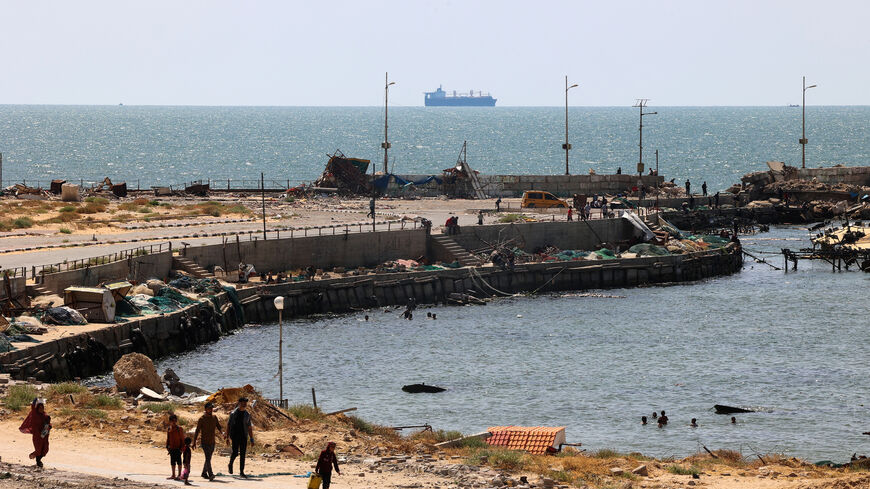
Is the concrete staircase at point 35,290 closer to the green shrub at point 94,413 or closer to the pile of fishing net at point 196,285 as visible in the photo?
the pile of fishing net at point 196,285

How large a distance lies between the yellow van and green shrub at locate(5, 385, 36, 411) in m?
53.9

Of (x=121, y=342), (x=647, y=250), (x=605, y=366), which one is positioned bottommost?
(x=605, y=366)

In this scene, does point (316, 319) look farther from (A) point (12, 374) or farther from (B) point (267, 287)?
(A) point (12, 374)

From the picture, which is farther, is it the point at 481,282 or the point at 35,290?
the point at 481,282

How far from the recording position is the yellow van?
280ft

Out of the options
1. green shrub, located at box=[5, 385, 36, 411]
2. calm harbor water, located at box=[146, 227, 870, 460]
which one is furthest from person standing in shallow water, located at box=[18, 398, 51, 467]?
calm harbor water, located at box=[146, 227, 870, 460]

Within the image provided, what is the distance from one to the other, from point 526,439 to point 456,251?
3564 centimetres

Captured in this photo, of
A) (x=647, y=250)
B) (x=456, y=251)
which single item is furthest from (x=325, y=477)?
(x=647, y=250)

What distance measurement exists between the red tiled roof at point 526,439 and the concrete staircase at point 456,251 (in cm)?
3395

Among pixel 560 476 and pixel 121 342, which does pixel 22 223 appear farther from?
pixel 560 476

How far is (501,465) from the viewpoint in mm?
29562

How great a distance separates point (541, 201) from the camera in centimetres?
8538

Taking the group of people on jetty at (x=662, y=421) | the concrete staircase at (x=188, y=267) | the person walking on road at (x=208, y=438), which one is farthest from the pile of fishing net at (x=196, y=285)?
the person walking on road at (x=208, y=438)

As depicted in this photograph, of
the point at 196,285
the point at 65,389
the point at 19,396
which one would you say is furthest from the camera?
the point at 196,285
